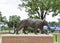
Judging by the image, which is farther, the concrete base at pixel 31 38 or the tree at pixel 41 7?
the tree at pixel 41 7

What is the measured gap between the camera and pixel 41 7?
30.9 meters

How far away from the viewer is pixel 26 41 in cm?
1329

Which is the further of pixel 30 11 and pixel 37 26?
pixel 30 11

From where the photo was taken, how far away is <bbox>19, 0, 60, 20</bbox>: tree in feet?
101

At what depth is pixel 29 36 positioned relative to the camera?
43.1 ft

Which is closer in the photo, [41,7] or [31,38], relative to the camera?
[31,38]

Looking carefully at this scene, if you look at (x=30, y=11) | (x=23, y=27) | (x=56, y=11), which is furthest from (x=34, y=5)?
(x=23, y=27)

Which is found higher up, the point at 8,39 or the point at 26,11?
the point at 26,11

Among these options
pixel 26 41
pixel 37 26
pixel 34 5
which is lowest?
pixel 26 41

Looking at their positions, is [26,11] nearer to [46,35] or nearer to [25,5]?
[25,5]

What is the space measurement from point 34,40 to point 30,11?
18.1 m

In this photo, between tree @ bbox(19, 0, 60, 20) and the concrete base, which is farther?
tree @ bbox(19, 0, 60, 20)

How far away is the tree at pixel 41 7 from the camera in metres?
30.7

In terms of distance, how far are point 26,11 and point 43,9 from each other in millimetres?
2565
